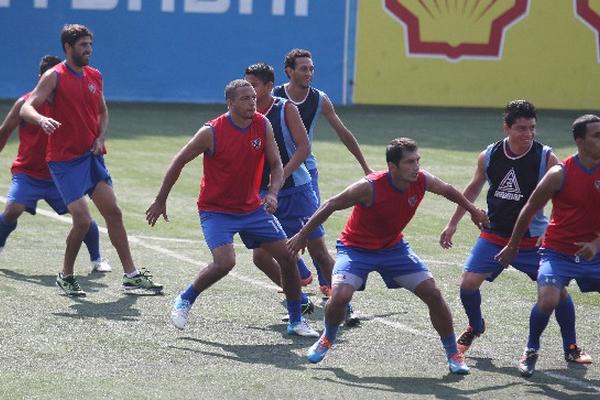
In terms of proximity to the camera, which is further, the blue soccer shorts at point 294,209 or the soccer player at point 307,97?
the soccer player at point 307,97

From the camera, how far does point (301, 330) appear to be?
10266 mm

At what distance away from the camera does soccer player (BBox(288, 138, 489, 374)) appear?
914 cm

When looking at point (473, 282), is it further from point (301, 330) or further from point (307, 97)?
point (307, 97)

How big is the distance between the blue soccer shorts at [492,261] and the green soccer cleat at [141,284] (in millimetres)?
3160

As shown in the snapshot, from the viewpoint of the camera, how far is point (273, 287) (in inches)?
480

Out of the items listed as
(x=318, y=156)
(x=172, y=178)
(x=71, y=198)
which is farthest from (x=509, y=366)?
(x=318, y=156)

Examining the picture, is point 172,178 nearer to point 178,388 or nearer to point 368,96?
point 178,388

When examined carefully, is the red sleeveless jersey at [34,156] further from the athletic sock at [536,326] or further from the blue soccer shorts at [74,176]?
the athletic sock at [536,326]

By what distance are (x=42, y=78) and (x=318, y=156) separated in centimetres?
1029

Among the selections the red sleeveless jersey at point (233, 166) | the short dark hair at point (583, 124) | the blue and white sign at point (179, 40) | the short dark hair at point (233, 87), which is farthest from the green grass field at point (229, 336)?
the blue and white sign at point (179, 40)

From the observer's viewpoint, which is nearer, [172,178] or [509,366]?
[509,366]

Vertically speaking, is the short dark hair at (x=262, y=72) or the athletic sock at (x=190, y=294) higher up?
the short dark hair at (x=262, y=72)

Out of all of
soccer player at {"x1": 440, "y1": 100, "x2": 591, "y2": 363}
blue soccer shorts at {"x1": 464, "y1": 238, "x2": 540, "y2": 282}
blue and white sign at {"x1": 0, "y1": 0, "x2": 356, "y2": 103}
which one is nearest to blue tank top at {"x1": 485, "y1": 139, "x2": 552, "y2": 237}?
soccer player at {"x1": 440, "y1": 100, "x2": 591, "y2": 363}

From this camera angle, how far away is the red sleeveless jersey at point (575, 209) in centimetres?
902
